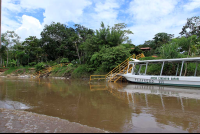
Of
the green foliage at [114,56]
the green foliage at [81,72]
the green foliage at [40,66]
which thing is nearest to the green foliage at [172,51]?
the green foliage at [114,56]

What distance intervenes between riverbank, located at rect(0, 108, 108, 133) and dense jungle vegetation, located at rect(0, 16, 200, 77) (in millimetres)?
14691

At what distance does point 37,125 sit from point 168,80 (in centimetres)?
1225

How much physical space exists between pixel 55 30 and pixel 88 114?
34332 mm

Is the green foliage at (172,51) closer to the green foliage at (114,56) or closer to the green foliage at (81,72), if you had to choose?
the green foliage at (114,56)

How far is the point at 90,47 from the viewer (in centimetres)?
2394

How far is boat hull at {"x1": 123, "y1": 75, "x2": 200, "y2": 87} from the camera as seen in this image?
38.3 ft

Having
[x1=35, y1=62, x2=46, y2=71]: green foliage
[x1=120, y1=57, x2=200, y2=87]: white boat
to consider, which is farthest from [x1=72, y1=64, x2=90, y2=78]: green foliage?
[x1=120, y1=57, x2=200, y2=87]: white boat

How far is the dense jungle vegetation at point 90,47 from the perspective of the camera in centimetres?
1939

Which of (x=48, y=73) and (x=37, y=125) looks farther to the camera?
(x=48, y=73)

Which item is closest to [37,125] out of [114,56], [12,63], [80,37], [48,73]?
[114,56]

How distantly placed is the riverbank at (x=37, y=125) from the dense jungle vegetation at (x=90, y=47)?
14691 mm

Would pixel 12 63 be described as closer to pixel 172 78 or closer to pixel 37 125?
pixel 172 78

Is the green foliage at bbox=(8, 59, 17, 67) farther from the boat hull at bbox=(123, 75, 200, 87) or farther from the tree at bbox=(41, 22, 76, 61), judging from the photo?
the boat hull at bbox=(123, 75, 200, 87)

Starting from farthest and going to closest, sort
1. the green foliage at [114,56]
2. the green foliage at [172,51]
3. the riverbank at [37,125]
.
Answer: the green foliage at [114,56] < the green foliage at [172,51] < the riverbank at [37,125]
